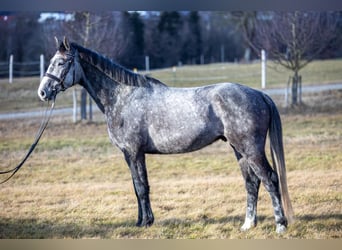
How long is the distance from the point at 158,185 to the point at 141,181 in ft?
1.65

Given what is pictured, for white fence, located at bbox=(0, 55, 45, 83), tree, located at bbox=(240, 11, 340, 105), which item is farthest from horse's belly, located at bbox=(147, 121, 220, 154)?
white fence, located at bbox=(0, 55, 45, 83)

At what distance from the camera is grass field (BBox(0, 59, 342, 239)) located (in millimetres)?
3881

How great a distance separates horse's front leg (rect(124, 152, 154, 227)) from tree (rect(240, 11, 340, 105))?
5.51 ft

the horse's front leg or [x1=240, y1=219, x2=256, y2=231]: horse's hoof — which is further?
[x1=240, y1=219, x2=256, y2=231]: horse's hoof

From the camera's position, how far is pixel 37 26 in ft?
14.0

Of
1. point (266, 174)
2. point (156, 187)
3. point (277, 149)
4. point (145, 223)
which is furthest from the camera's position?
point (156, 187)

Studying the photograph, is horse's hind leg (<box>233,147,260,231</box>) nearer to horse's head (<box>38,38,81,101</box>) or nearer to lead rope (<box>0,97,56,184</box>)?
horse's head (<box>38,38,81,101</box>)

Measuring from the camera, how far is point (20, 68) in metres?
4.24

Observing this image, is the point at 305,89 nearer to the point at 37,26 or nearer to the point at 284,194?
the point at 284,194

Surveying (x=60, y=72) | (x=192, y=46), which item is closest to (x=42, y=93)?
(x=60, y=72)

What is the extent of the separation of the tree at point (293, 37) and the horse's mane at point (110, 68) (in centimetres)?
132

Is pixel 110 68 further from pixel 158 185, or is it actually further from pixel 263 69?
pixel 263 69

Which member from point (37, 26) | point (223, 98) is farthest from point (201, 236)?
point (37, 26)

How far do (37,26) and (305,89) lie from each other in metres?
2.72
